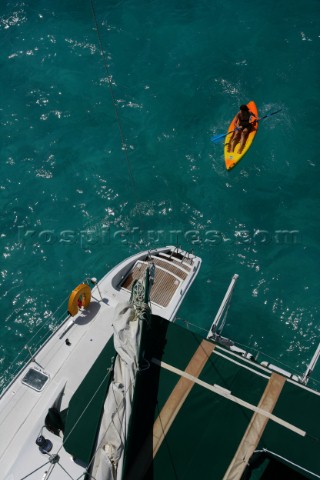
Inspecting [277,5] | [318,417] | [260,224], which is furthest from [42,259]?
[277,5]

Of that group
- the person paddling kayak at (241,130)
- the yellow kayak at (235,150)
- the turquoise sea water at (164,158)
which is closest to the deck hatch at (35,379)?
the turquoise sea water at (164,158)

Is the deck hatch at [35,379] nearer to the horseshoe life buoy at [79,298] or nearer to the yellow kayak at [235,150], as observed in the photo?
the horseshoe life buoy at [79,298]

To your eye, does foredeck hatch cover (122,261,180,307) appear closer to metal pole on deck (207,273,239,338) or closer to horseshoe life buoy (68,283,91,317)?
horseshoe life buoy (68,283,91,317)

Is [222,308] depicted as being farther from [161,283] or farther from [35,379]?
[35,379]

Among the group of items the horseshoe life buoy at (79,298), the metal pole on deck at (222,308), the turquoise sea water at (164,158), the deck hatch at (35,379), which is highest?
the turquoise sea water at (164,158)

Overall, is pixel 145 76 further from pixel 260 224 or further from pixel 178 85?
pixel 260 224

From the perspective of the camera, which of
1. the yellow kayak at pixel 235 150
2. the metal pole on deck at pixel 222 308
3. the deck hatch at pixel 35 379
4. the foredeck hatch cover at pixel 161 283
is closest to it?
the deck hatch at pixel 35 379

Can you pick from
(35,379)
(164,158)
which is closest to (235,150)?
(164,158)
